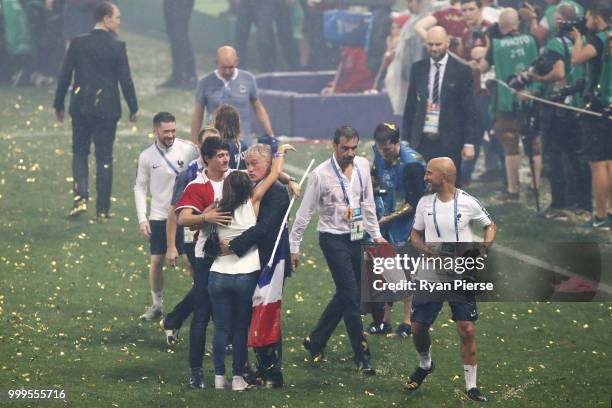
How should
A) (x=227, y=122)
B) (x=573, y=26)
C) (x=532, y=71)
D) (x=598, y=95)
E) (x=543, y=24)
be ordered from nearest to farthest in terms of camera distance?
(x=227, y=122)
(x=598, y=95)
(x=573, y=26)
(x=532, y=71)
(x=543, y=24)

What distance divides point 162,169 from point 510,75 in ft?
21.8

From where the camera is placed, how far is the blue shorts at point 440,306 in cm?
1050

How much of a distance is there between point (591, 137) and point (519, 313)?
3517mm

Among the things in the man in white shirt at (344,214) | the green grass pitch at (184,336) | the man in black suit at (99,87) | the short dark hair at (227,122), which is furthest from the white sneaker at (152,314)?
the man in black suit at (99,87)

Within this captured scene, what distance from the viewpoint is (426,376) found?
11.2m

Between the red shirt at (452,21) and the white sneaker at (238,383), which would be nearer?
the white sneaker at (238,383)

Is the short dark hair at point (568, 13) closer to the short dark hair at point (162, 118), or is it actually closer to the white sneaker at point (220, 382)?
the short dark hair at point (162, 118)

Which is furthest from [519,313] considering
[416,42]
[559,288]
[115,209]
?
[416,42]

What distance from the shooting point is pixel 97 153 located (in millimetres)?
17406

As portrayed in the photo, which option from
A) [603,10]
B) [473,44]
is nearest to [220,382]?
[603,10]

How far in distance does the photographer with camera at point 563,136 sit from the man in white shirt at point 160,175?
5899mm

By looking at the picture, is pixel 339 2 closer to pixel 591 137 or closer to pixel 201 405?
pixel 591 137

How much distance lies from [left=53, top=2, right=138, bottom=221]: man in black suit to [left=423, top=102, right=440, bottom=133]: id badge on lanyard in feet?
12.4

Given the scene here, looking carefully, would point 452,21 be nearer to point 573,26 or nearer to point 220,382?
point 573,26
